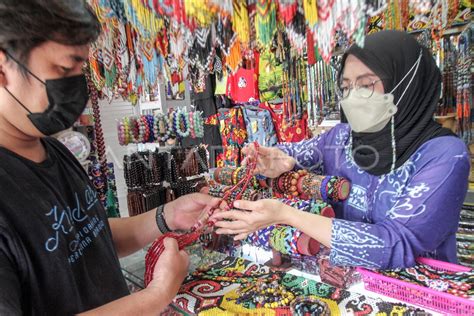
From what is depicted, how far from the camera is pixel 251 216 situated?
1.03m

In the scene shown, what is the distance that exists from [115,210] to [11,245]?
7.14 feet

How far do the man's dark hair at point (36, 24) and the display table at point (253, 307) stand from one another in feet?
2.48

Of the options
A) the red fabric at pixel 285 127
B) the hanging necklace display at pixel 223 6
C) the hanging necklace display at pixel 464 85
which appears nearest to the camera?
the hanging necklace display at pixel 223 6

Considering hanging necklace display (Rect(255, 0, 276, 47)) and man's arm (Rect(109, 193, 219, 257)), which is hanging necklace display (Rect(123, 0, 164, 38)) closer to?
hanging necklace display (Rect(255, 0, 276, 47))

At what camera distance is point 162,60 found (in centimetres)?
184

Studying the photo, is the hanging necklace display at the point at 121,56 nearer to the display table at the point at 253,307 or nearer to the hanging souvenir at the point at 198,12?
the hanging souvenir at the point at 198,12

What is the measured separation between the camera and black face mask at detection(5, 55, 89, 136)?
76 centimetres

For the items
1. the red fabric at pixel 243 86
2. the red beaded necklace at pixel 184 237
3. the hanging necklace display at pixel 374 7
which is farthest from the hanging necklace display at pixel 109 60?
the red fabric at pixel 243 86

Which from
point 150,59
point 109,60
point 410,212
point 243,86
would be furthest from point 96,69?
point 410,212

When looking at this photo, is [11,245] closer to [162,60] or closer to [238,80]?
[162,60]

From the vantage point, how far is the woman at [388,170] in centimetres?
105

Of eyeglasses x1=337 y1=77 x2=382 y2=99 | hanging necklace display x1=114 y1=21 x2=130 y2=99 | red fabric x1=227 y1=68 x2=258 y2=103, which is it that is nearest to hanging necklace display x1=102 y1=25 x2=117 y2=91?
hanging necklace display x1=114 y1=21 x2=130 y2=99

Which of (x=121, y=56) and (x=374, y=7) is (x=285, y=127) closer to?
(x=121, y=56)

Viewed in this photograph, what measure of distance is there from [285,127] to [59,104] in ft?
9.18
